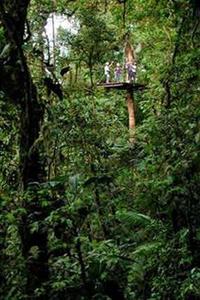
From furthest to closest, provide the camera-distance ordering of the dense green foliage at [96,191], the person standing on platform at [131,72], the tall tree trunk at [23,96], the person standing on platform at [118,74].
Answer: the person standing on platform at [118,74], the person standing on platform at [131,72], the tall tree trunk at [23,96], the dense green foliage at [96,191]

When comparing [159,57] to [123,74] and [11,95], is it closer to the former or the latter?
[11,95]

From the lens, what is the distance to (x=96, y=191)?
4.70 m

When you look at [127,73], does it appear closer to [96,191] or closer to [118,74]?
[118,74]

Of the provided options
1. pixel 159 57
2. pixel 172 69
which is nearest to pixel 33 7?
pixel 159 57

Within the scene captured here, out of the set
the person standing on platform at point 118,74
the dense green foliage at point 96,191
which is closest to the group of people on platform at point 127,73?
the person standing on platform at point 118,74

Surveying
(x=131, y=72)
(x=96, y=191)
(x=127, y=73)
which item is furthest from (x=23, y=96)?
(x=127, y=73)

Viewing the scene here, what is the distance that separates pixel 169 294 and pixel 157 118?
180 cm

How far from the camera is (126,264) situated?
368 cm

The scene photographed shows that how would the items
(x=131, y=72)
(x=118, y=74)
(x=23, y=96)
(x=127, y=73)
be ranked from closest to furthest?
(x=23, y=96), (x=131, y=72), (x=127, y=73), (x=118, y=74)

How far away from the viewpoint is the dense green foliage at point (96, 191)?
12.9 feet

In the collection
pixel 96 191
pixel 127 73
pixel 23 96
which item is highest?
pixel 127 73

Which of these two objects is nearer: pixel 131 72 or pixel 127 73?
pixel 131 72

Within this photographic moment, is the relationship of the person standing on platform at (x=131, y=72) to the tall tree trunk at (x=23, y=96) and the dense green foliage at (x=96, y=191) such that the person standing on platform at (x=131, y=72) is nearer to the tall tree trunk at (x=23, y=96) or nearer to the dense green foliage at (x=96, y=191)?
the dense green foliage at (x=96, y=191)

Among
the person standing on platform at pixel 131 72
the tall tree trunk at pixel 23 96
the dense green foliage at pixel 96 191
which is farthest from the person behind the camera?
the person standing on platform at pixel 131 72
